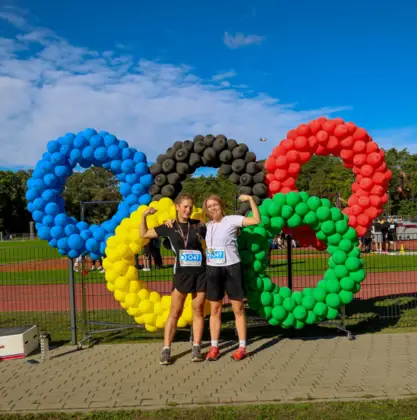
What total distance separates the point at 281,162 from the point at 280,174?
187 millimetres

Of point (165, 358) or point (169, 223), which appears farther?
point (169, 223)

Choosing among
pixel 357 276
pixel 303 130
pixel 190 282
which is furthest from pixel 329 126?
pixel 190 282

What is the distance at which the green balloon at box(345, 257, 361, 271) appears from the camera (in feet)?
20.4

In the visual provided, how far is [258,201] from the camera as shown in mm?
6891

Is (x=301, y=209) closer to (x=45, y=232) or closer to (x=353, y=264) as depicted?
(x=353, y=264)

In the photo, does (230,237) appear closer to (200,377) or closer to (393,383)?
(200,377)

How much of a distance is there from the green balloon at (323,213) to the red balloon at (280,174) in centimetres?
107

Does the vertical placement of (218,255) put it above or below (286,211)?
below

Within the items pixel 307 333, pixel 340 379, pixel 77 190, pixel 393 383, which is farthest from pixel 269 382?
pixel 77 190

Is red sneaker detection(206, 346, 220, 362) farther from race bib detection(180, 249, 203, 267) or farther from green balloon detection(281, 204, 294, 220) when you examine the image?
green balloon detection(281, 204, 294, 220)

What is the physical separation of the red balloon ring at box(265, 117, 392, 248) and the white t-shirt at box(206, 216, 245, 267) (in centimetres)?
173

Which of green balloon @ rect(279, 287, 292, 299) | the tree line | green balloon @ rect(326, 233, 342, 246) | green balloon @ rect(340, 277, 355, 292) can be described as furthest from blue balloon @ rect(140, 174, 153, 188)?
the tree line

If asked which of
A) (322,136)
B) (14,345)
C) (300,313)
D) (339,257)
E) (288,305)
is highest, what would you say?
(322,136)

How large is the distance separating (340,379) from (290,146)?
3664 millimetres
